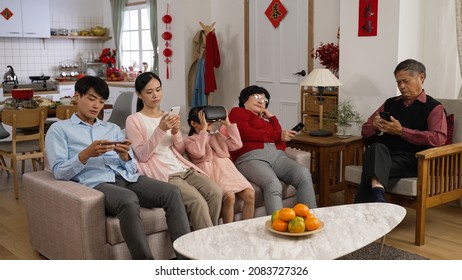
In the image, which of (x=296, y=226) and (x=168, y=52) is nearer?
(x=296, y=226)

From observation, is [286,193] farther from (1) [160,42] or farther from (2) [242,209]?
(1) [160,42]

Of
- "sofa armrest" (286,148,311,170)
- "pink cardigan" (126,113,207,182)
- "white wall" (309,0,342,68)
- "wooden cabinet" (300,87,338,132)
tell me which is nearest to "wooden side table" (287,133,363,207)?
"sofa armrest" (286,148,311,170)

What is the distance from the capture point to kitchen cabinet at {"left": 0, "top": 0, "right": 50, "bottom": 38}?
7836 millimetres

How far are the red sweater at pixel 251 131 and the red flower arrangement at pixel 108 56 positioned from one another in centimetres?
557

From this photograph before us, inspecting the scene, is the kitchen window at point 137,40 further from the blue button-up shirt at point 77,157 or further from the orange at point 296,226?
the orange at point 296,226

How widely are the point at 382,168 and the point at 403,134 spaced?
307 millimetres

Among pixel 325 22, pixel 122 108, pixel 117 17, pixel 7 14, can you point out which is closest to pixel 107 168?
pixel 122 108

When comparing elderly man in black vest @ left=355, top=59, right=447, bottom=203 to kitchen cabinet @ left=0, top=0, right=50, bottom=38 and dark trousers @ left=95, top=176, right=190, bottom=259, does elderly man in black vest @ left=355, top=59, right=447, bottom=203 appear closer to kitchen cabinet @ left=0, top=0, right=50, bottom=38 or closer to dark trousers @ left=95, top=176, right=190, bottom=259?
dark trousers @ left=95, top=176, right=190, bottom=259

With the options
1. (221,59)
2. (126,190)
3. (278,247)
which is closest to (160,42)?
(221,59)

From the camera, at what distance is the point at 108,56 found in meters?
8.99

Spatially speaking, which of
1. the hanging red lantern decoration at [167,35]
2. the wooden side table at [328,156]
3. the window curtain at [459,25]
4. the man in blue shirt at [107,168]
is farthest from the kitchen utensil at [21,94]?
the window curtain at [459,25]

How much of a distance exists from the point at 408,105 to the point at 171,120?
1.75m

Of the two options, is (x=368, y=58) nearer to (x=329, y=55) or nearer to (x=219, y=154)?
(x=329, y=55)
